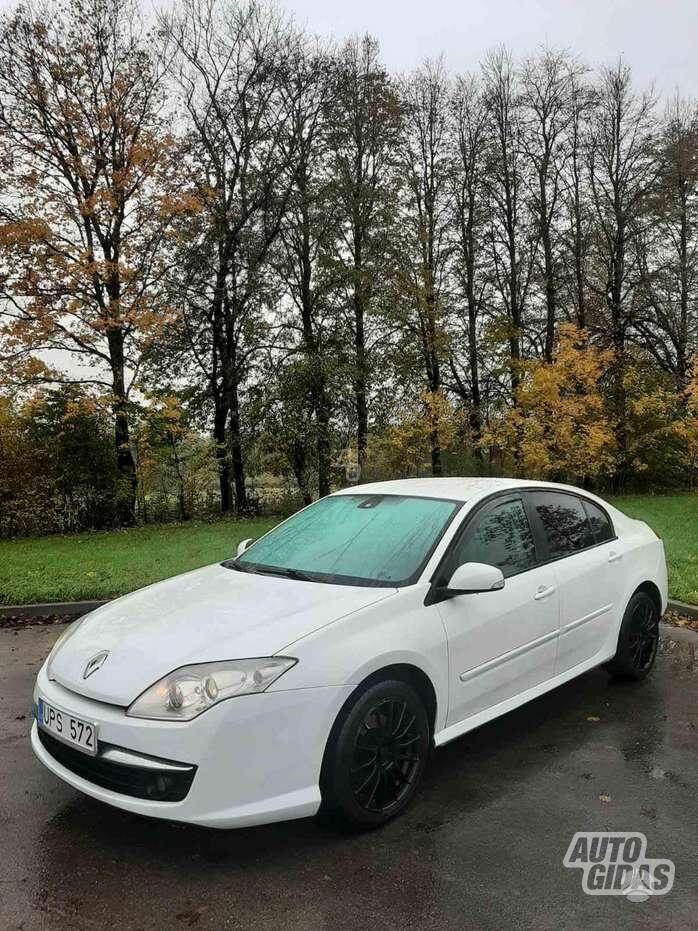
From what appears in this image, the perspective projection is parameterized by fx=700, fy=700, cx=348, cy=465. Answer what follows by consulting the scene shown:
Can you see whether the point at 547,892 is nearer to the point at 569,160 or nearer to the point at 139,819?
the point at 139,819

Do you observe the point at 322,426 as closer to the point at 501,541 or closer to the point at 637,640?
the point at 637,640

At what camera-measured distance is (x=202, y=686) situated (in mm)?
2824

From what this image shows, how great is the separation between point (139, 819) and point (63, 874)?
0.46m

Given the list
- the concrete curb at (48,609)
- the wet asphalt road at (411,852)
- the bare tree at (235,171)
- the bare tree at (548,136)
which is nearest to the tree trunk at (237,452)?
the bare tree at (235,171)

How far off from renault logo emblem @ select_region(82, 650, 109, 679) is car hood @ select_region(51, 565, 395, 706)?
0.8 inches

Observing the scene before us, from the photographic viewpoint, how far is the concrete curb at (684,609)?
22.5ft

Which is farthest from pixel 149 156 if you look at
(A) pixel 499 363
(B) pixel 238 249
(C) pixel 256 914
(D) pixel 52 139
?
(C) pixel 256 914

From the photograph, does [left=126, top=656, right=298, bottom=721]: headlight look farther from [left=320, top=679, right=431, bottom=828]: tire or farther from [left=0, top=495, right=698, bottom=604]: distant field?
[left=0, top=495, right=698, bottom=604]: distant field

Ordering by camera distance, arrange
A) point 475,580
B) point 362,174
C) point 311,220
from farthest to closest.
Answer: point 362,174 < point 311,220 < point 475,580

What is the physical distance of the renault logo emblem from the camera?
121 inches

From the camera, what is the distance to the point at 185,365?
2338 centimetres

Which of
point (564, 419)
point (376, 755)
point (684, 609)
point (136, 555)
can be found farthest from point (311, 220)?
point (376, 755)

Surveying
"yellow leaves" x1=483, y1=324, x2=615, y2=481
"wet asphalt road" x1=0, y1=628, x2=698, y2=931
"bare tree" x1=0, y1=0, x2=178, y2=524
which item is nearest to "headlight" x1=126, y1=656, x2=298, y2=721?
"wet asphalt road" x1=0, y1=628, x2=698, y2=931

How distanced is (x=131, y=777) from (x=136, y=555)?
9.44 meters
